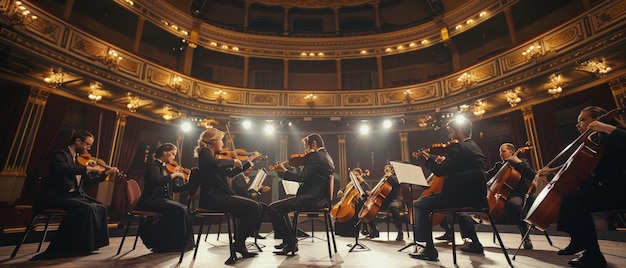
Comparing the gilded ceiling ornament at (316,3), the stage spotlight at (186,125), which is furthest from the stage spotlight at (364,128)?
the stage spotlight at (186,125)

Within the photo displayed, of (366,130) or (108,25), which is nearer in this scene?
(108,25)

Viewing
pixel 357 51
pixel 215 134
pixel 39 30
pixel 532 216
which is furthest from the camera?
pixel 357 51

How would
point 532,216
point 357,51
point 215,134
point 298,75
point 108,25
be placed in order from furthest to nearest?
point 298,75 < point 357,51 < point 108,25 < point 215,134 < point 532,216

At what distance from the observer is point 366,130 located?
39.2 feet

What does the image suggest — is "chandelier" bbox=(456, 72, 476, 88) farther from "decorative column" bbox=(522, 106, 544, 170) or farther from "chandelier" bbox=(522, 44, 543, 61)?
"decorative column" bbox=(522, 106, 544, 170)

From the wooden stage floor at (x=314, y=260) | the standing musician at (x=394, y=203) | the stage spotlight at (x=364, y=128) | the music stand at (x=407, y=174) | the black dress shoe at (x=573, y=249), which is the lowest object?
the wooden stage floor at (x=314, y=260)

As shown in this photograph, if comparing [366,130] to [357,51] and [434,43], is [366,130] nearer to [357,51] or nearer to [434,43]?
A: [357,51]

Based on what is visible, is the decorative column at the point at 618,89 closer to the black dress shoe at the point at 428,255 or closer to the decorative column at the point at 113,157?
the black dress shoe at the point at 428,255

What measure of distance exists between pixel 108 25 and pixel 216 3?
4.85 meters

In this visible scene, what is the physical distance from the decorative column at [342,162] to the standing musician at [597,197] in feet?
30.7

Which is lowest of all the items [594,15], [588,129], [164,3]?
[588,129]

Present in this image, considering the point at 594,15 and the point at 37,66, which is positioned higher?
the point at 594,15

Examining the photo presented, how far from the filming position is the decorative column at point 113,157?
8.80 metres

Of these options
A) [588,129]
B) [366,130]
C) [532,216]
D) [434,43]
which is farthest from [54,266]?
[434,43]
